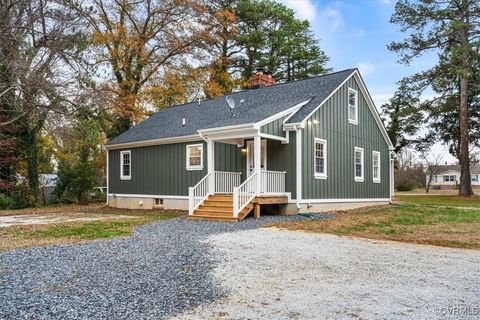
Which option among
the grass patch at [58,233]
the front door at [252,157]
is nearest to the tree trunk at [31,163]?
the grass patch at [58,233]

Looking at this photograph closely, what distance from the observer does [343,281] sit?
5.13 metres

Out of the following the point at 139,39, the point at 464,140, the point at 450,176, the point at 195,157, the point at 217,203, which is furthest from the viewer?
the point at 450,176

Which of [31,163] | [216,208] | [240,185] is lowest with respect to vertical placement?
[216,208]

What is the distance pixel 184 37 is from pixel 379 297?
24756 mm

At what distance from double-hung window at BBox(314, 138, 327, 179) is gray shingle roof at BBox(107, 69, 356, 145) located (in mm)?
1429

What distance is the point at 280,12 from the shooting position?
31.9m

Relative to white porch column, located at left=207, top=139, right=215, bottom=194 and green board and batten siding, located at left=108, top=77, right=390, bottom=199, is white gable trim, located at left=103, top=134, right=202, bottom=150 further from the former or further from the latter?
white porch column, located at left=207, top=139, right=215, bottom=194

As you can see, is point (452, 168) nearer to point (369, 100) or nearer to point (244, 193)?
point (369, 100)

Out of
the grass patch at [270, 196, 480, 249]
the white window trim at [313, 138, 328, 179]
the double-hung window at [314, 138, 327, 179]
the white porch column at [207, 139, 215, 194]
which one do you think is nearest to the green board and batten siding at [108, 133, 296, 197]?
the white window trim at [313, 138, 328, 179]

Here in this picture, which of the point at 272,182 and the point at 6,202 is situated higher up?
the point at 272,182

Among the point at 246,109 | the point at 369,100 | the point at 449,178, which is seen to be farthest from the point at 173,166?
the point at 449,178

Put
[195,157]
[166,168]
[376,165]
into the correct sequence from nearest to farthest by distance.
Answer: [195,157] < [166,168] < [376,165]

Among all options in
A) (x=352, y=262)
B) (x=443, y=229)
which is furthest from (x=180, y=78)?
(x=352, y=262)

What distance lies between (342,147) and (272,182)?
4214mm
